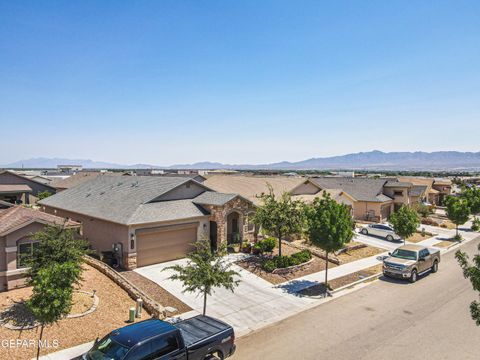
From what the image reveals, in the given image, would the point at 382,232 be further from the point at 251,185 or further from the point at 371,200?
the point at 251,185

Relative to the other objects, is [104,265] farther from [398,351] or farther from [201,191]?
[398,351]

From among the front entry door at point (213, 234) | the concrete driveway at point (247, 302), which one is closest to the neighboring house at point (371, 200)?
the front entry door at point (213, 234)

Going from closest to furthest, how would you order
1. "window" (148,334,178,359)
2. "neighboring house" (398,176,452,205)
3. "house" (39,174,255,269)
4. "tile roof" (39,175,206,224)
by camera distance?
1. "window" (148,334,178,359)
2. "house" (39,174,255,269)
3. "tile roof" (39,175,206,224)
4. "neighboring house" (398,176,452,205)

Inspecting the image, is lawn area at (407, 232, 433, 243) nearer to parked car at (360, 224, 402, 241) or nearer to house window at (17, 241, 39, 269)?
parked car at (360, 224, 402, 241)

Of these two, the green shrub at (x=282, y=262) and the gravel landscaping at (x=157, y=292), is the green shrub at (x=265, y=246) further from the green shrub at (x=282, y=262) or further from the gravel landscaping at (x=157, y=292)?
the gravel landscaping at (x=157, y=292)

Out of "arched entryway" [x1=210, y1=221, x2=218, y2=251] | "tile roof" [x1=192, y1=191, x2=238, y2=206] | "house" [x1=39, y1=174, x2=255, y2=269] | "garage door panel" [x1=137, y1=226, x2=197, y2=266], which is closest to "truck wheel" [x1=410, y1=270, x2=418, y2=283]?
"house" [x1=39, y1=174, x2=255, y2=269]
